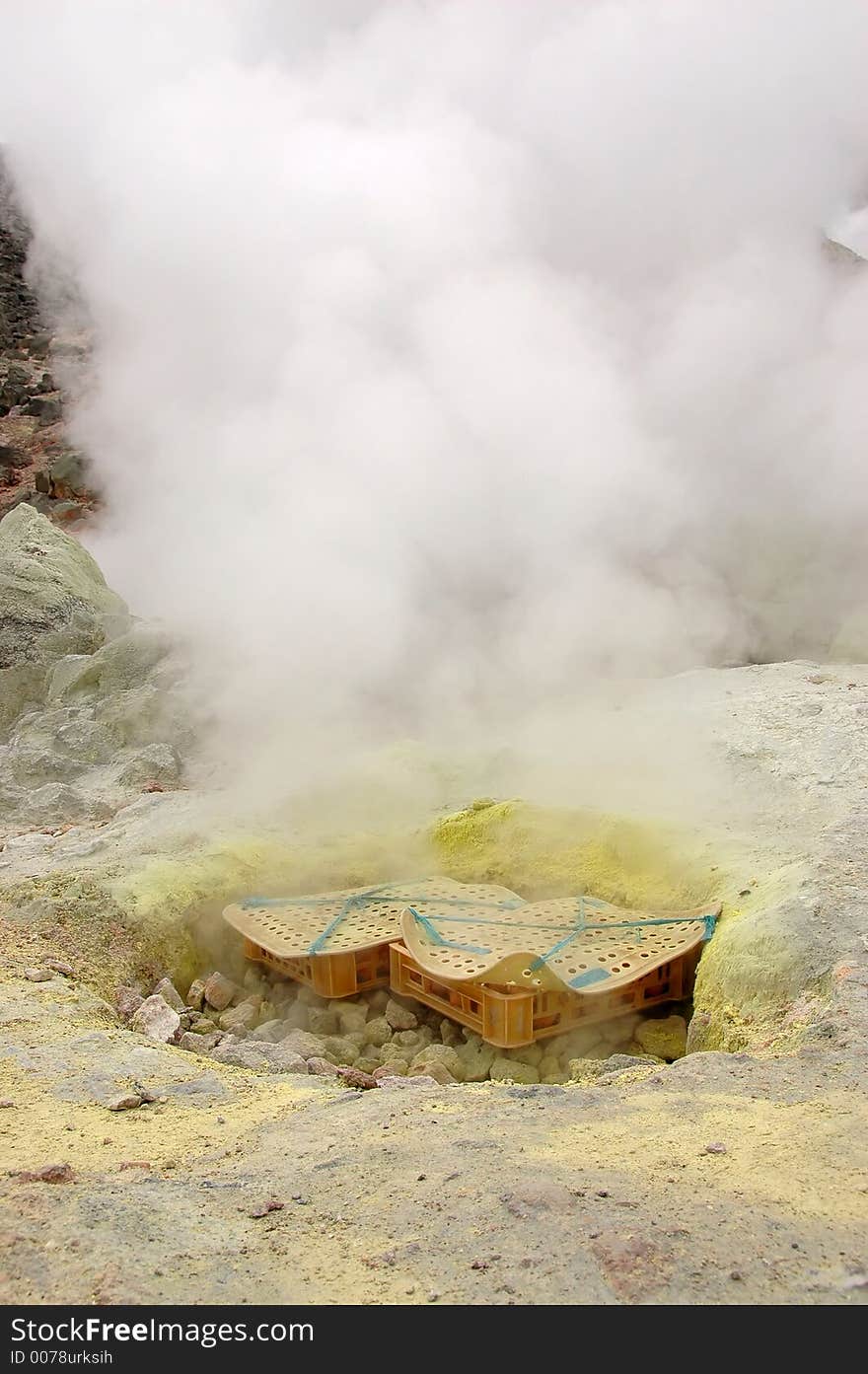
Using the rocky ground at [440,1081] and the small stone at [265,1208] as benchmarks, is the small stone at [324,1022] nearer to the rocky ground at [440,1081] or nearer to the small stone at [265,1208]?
the rocky ground at [440,1081]

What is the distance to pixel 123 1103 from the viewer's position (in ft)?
7.64

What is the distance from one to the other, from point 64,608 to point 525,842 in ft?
12.3

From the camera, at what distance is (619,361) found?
7.57 meters

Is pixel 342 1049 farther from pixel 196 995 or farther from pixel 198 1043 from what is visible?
pixel 196 995

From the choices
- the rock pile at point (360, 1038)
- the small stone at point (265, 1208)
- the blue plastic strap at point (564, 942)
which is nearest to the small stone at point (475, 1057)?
the rock pile at point (360, 1038)

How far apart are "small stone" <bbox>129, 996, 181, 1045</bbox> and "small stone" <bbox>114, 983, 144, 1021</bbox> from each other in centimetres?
5

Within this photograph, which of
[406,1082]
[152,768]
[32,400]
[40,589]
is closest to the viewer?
[406,1082]

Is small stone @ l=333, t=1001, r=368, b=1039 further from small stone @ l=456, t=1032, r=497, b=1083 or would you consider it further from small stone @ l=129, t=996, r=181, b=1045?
small stone @ l=129, t=996, r=181, b=1045

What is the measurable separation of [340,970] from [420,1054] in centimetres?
44

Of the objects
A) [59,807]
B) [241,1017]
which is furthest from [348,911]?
[59,807]

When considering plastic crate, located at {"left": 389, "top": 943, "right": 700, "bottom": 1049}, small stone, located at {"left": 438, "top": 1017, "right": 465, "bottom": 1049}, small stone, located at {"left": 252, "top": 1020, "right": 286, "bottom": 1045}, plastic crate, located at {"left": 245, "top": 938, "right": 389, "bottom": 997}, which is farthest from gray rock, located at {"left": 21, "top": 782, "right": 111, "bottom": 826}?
small stone, located at {"left": 438, "top": 1017, "right": 465, "bottom": 1049}

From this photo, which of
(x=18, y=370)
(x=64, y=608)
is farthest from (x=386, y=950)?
(x=18, y=370)

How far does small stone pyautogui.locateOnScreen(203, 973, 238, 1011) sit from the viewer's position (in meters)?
3.47
